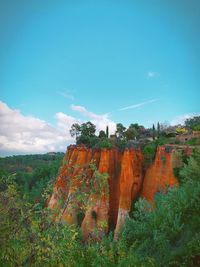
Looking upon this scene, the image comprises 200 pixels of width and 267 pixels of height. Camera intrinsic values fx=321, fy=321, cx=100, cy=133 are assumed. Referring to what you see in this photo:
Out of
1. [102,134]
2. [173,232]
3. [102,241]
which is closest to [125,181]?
[173,232]

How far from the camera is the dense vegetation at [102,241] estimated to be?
577 centimetres

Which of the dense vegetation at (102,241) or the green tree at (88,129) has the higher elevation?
the green tree at (88,129)

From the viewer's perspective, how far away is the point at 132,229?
47.9ft

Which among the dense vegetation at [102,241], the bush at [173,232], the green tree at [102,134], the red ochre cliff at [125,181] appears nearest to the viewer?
the dense vegetation at [102,241]

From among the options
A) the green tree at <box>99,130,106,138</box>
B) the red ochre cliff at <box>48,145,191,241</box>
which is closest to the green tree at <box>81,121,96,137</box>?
the green tree at <box>99,130,106,138</box>

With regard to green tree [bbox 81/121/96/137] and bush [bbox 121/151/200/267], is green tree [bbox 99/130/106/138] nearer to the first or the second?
green tree [bbox 81/121/96/137]

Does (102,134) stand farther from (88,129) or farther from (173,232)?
(173,232)

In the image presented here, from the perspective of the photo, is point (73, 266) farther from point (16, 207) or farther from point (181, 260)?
point (181, 260)

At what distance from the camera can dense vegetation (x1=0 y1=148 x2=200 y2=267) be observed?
18.9 feet

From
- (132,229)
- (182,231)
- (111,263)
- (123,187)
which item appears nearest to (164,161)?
(123,187)

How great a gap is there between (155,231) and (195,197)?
82.6 inches

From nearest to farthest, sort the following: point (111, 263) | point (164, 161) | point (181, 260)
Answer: point (111, 263), point (181, 260), point (164, 161)

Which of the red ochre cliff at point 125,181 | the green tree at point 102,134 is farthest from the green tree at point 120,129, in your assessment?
the red ochre cliff at point 125,181

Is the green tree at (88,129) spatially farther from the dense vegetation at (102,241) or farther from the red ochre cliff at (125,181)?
the dense vegetation at (102,241)
